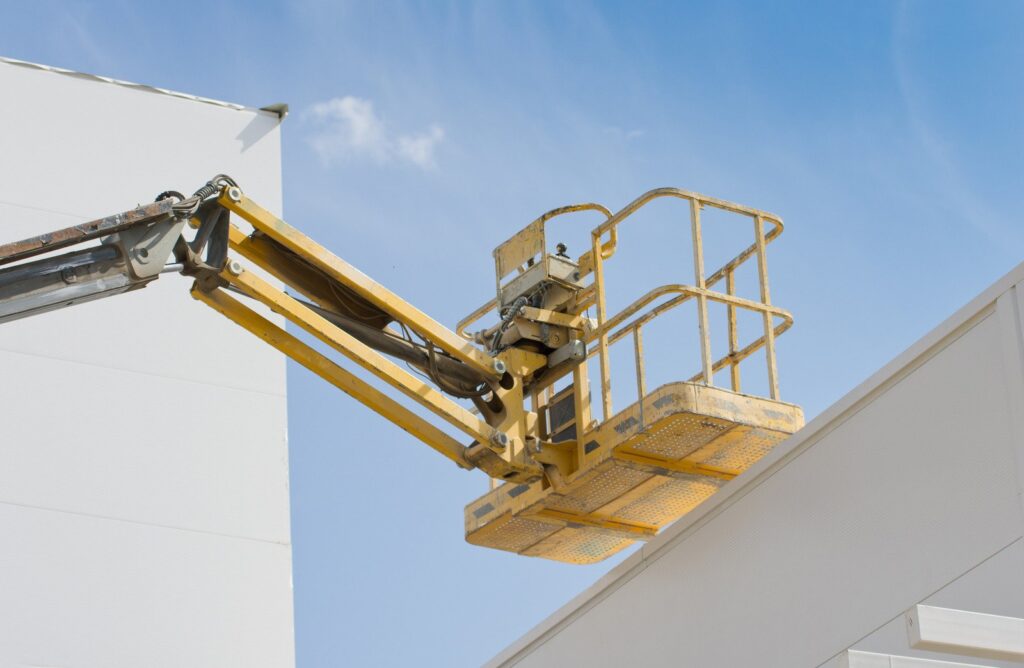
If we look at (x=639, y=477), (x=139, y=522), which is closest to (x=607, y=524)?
(x=639, y=477)

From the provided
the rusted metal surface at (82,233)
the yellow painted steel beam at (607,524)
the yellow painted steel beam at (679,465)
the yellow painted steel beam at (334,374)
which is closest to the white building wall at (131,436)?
the yellow painted steel beam at (334,374)

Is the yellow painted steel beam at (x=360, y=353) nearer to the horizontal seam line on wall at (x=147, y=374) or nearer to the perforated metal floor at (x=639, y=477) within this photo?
the perforated metal floor at (x=639, y=477)

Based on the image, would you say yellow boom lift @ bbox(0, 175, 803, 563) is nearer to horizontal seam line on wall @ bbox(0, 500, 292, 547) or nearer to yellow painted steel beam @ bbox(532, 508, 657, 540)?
yellow painted steel beam @ bbox(532, 508, 657, 540)

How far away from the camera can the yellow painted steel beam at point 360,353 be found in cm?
1208

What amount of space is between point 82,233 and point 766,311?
207 inches

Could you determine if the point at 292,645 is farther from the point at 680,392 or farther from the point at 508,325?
the point at 680,392

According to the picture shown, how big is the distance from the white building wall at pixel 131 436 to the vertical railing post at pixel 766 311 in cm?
622

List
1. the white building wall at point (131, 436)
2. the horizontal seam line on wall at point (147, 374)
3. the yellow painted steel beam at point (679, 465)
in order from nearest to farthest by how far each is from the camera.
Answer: the yellow painted steel beam at point (679, 465)
the white building wall at point (131, 436)
the horizontal seam line on wall at point (147, 374)

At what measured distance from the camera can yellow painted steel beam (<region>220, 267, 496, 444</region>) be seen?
12078mm

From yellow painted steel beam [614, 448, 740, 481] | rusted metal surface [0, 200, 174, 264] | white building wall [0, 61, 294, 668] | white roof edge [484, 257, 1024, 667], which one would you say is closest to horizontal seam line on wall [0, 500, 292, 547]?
white building wall [0, 61, 294, 668]

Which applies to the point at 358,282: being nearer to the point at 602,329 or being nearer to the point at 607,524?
the point at 602,329

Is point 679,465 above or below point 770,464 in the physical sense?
above

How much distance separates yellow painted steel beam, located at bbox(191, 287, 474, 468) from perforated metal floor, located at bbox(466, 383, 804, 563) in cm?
83

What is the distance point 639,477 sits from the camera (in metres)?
12.7
